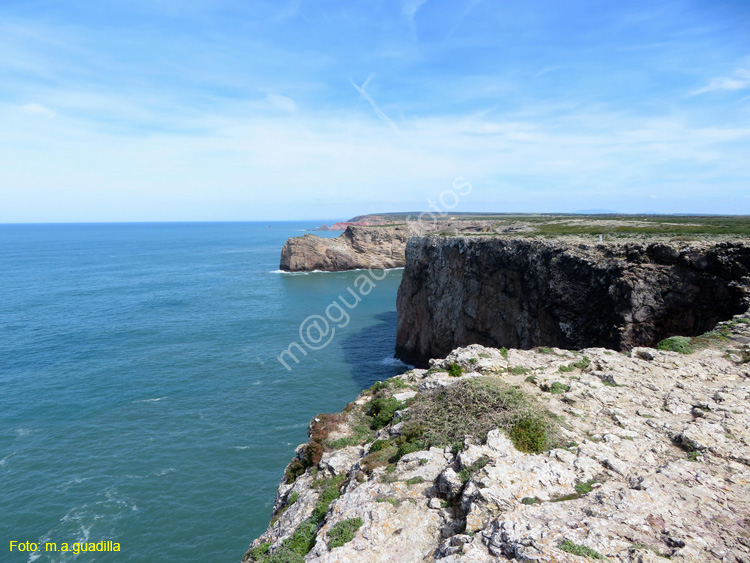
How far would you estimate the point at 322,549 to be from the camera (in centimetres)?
1016

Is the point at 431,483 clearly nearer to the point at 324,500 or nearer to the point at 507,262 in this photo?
the point at 324,500

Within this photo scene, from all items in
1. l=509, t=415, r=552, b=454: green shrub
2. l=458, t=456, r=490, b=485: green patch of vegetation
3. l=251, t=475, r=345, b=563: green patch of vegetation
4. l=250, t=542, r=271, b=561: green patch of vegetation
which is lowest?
l=250, t=542, r=271, b=561: green patch of vegetation

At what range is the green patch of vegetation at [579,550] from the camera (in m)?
7.62

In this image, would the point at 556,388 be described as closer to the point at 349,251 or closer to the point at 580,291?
the point at 580,291

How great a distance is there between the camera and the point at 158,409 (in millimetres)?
37469

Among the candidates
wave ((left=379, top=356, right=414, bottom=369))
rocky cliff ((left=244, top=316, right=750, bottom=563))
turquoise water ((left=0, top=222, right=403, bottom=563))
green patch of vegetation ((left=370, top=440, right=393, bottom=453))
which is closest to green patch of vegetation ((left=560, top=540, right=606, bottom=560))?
rocky cliff ((left=244, top=316, right=750, bottom=563))

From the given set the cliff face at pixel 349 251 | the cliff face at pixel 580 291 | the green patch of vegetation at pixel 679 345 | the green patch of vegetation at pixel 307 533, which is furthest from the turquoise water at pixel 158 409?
the cliff face at pixel 349 251

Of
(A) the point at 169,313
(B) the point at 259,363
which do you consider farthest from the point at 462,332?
(A) the point at 169,313

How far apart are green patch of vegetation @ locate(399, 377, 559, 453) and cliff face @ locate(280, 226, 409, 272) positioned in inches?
4232

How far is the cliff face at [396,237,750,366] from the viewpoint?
26.4 meters

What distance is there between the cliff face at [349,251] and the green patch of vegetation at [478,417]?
107483 millimetres

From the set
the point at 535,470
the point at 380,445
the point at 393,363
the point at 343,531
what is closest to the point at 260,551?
the point at 343,531

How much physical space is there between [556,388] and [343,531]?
33.3 ft

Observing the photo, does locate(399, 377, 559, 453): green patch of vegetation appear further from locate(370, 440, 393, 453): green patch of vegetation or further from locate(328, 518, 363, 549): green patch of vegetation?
locate(328, 518, 363, 549): green patch of vegetation
